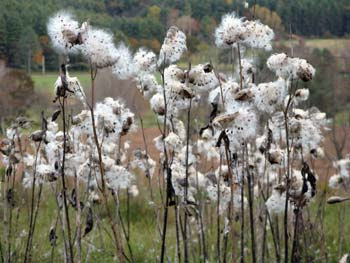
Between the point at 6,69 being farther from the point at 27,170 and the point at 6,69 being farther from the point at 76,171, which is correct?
the point at 76,171

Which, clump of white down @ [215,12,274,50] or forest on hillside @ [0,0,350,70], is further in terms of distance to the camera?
forest on hillside @ [0,0,350,70]

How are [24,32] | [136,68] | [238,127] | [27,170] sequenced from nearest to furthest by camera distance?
[238,127]
[136,68]
[27,170]
[24,32]

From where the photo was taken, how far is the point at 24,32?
12492 millimetres

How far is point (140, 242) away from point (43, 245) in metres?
0.91

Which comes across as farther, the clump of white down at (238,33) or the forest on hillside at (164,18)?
the forest on hillside at (164,18)

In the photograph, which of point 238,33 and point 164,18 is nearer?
point 238,33

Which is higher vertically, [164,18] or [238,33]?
[164,18]

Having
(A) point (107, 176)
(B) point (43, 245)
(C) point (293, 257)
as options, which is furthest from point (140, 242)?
(C) point (293, 257)

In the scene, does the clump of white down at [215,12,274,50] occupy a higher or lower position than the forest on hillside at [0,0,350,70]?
lower

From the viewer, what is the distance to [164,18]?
3174 mm

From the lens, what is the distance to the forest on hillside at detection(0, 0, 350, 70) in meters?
3.03

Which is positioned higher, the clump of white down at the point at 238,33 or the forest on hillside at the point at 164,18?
the forest on hillside at the point at 164,18

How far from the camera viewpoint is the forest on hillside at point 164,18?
3.03 meters

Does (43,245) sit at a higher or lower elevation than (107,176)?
lower
